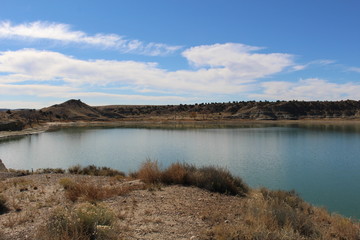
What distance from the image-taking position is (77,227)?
473 cm

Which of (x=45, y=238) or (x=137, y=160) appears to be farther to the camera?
(x=137, y=160)

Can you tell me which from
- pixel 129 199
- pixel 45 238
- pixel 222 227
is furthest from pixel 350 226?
pixel 45 238

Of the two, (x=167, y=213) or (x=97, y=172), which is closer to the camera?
(x=167, y=213)

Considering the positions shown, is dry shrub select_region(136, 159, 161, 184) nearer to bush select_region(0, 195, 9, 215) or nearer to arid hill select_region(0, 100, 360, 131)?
bush select_region(0, 195, 9, 215)

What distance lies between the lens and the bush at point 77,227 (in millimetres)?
4500

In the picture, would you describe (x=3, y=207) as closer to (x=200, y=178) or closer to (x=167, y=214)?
(x=167, y=214)

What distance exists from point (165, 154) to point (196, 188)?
607 inches

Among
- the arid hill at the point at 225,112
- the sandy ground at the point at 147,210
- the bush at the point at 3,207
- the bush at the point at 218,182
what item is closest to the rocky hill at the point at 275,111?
the arid hill at the point at 225,112

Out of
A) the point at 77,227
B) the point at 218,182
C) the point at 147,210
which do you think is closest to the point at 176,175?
the point at 218,182

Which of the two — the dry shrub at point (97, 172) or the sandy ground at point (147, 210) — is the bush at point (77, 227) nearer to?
the sandy ground at point (147, 210)

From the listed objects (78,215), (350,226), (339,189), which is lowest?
(339,189)

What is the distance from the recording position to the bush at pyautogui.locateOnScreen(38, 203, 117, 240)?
4500 mm

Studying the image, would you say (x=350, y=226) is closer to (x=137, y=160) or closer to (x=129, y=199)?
Answer: (x=129, y=199)

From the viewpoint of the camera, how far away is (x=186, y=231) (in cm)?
558
